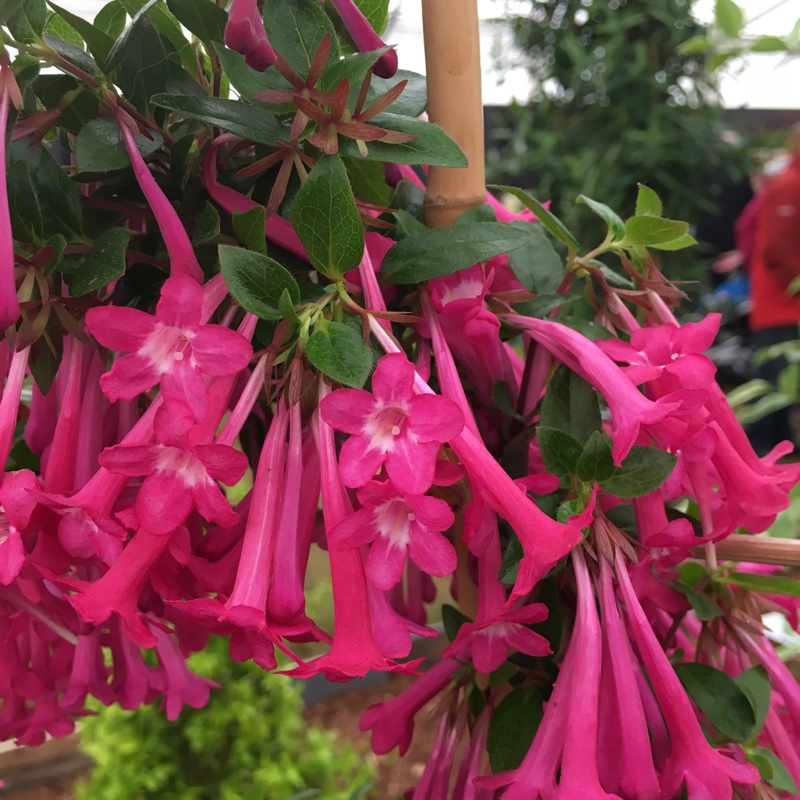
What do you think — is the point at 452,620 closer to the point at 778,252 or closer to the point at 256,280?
the point at 256,280

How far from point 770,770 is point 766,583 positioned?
0.10 m

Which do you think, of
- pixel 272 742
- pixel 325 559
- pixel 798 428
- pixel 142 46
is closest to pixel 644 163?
pixel 798 428

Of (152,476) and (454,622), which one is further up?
(152,476)

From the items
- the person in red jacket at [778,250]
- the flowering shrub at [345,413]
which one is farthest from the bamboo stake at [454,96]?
the person in red jacket at [778,250]

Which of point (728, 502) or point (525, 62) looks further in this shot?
point (525, 62)

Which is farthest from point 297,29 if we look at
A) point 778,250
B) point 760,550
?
point 778,250

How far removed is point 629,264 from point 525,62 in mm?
2024

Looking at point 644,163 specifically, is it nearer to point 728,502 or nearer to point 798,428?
point 798,428

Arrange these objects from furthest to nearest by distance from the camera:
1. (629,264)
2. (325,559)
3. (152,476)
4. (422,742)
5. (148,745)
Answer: (325,559), (422,742), (148,745), (629,264), (152,476)

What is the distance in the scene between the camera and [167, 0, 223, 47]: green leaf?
0.30 m

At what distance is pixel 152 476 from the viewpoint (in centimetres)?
24

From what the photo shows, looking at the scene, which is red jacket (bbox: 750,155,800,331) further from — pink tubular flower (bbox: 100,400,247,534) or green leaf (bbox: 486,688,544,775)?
pink tubular flower (bbox: 100,400,247,534)

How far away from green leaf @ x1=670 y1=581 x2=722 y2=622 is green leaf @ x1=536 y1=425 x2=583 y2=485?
0.37 feet

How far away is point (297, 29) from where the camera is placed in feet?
0.86
